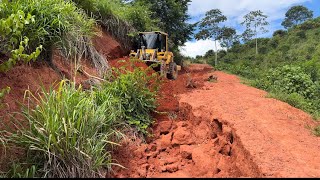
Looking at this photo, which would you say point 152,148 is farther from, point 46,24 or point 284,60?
point 284,60

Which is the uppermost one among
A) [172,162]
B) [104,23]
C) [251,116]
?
[104,23]

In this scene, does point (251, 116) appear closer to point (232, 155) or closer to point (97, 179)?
point (232, 155)

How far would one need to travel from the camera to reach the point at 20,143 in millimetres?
3518

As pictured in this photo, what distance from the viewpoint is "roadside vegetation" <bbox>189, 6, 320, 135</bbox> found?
28.1ft

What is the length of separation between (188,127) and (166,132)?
0.42 metres

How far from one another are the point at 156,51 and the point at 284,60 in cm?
1385

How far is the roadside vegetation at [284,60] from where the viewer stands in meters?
8.56

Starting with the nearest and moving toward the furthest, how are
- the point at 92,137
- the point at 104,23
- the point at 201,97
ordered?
the point at 92,137, the point at 201,97, the point at 104,23

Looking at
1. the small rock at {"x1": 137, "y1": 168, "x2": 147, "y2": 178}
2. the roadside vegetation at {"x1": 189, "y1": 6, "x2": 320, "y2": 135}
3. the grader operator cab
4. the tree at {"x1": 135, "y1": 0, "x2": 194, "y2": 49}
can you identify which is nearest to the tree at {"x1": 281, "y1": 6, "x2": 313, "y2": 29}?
the roadside vegetation at {"x1": 189, "y1": 6, "x2": 320, "y2": 135}

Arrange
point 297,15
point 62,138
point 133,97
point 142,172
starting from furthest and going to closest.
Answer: point 297,15
point 133,97
point 142,172
point 62,138

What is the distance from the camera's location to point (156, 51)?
36.5 feet

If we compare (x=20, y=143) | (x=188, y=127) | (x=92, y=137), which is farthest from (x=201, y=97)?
(x=20, y=143)

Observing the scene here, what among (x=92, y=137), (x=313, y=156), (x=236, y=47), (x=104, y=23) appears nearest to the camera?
(x=92, y=137)

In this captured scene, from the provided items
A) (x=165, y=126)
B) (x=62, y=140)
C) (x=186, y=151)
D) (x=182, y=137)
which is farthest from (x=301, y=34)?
(x=62, y=140)
